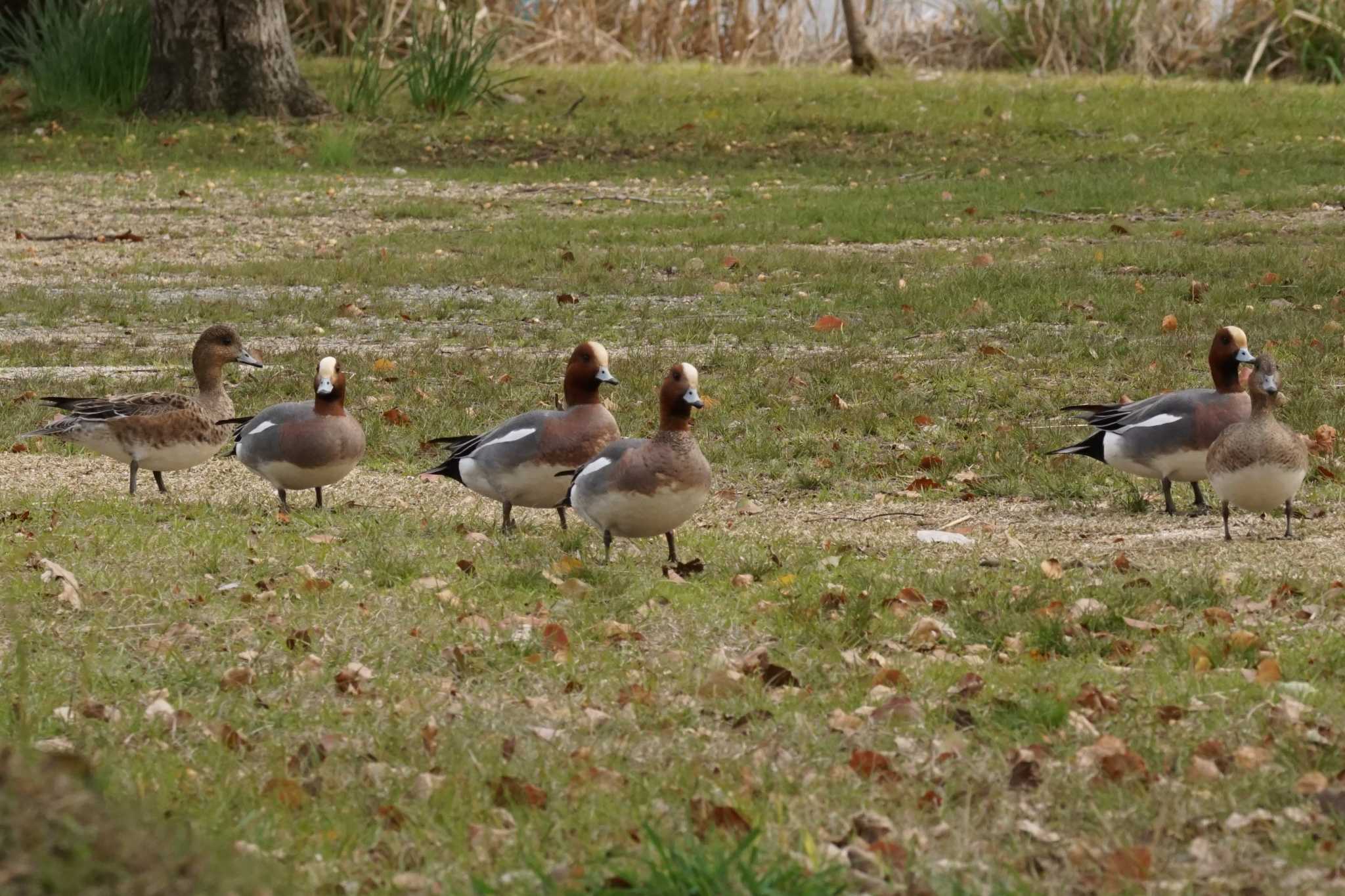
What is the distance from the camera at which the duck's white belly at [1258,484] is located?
6.73 m

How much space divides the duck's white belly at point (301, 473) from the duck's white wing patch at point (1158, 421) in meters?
3.33

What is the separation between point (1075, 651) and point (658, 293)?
8359 mm

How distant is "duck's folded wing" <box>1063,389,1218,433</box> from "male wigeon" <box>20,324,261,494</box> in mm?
3940

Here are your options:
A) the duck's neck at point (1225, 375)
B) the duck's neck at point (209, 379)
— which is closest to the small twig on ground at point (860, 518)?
the duck's neck at point (1225, 375)

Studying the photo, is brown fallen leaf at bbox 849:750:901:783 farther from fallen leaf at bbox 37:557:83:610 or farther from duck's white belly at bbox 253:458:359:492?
duck's white belly at bbox 253:458:359:492

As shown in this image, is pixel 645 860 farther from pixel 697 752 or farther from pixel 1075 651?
pixel 1075 651

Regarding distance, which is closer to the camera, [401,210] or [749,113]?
[401,210]

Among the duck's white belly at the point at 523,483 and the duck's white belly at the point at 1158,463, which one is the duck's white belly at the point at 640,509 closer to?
the duck's white belly at the point at 523,483

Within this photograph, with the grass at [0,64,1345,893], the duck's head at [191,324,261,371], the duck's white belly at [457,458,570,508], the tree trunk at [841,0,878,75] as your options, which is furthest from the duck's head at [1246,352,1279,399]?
the tree trunk at [841,0,878,75]

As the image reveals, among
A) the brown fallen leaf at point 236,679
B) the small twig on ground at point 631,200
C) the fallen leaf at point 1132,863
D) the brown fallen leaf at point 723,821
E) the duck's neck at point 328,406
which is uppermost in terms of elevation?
the small twig on ground at point 631,200

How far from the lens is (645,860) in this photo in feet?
12.2

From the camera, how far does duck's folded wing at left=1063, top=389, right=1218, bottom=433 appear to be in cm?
744

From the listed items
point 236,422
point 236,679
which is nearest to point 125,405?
point 236,422

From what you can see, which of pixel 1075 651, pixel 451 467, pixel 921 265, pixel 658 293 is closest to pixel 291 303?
pixel 658 293
